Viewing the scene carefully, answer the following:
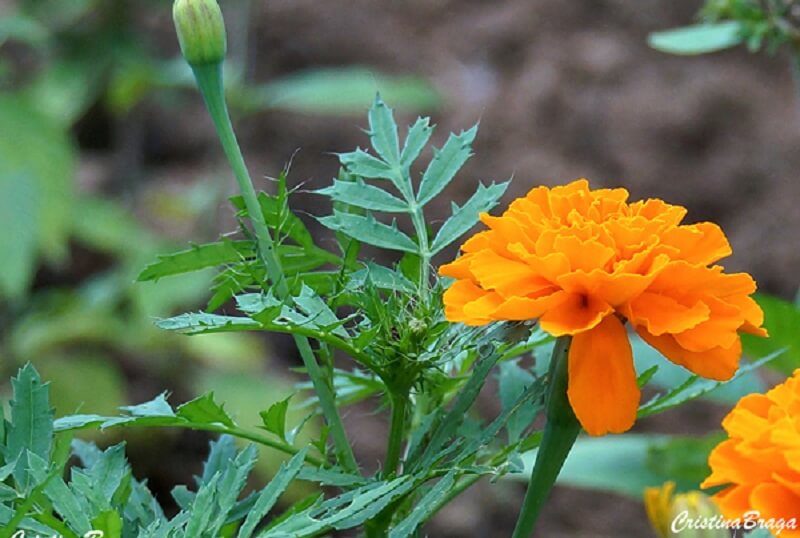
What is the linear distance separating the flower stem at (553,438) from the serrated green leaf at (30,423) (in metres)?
0.15

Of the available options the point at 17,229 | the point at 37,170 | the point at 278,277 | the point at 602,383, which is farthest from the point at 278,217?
the point at 37,170

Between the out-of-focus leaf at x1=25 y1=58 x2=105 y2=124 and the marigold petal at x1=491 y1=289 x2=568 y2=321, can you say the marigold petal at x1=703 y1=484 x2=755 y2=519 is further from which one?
the out-of-focus leaf at x1=25 y1=58 x2=105 y2=124

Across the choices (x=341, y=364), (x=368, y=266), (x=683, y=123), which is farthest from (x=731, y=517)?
(x=683, y=123)

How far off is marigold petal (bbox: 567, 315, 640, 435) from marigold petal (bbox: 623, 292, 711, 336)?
0.03 ft

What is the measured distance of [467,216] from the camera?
421 mm

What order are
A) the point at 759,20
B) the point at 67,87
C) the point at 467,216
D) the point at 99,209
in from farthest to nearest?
the point at 67,87, the point at 99,209, the point at 759,20, the point at 467,216

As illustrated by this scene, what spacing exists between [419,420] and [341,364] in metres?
Result: 1.18

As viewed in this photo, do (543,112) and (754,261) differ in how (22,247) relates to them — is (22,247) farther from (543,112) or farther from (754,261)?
(754,261)

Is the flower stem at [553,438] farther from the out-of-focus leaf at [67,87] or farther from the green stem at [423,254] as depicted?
the out-of-focus leaf at [67,87]

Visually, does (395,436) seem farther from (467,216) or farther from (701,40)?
(701,40)

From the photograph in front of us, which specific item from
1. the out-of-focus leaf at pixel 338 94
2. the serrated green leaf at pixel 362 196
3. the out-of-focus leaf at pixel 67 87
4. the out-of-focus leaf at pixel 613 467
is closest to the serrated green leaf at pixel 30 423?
the serrated green leaf at pixel 362 196

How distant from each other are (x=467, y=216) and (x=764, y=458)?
13 cm

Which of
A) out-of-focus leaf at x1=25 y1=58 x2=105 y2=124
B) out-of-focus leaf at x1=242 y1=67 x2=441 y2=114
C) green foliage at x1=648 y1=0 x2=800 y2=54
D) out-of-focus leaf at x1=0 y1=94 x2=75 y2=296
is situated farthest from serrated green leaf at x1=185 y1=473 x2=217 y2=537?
out-of-focus leaf at x1=25 y1=58 x2=105 y2=124

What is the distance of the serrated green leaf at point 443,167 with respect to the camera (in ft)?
1.43
